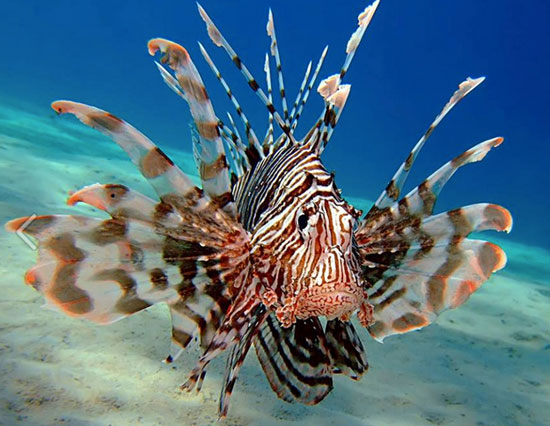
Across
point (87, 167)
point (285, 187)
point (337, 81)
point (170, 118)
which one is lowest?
point (285, 187)

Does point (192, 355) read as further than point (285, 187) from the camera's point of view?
Yes

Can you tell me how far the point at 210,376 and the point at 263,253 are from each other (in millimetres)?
1619

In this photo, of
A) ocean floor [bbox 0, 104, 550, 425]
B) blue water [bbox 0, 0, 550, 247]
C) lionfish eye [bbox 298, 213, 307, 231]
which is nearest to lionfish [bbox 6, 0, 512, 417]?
lionfish eye [bbox 298, 213, 307, 231]

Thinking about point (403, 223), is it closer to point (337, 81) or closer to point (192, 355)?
point (337, 81)

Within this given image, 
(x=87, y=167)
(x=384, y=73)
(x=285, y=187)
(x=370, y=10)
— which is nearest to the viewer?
(x=285, y=187)

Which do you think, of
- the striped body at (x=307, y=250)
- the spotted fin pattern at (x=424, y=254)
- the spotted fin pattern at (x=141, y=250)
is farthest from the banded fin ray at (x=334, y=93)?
the spotted fin pattern at (x=141, y=250)

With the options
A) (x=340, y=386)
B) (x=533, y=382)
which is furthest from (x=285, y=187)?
(x=533, y=382)

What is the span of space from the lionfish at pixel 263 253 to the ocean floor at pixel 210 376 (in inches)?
31.8

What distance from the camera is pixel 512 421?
341cm

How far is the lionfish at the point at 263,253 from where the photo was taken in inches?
66.2

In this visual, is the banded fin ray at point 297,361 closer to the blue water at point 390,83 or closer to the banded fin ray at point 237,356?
the banded fin ray at point 237,356

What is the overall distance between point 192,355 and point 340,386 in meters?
1.21

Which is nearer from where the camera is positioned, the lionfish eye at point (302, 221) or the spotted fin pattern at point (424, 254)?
the lionfish eye at point (302, 221)

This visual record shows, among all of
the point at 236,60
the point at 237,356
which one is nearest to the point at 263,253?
the point at 237,356
